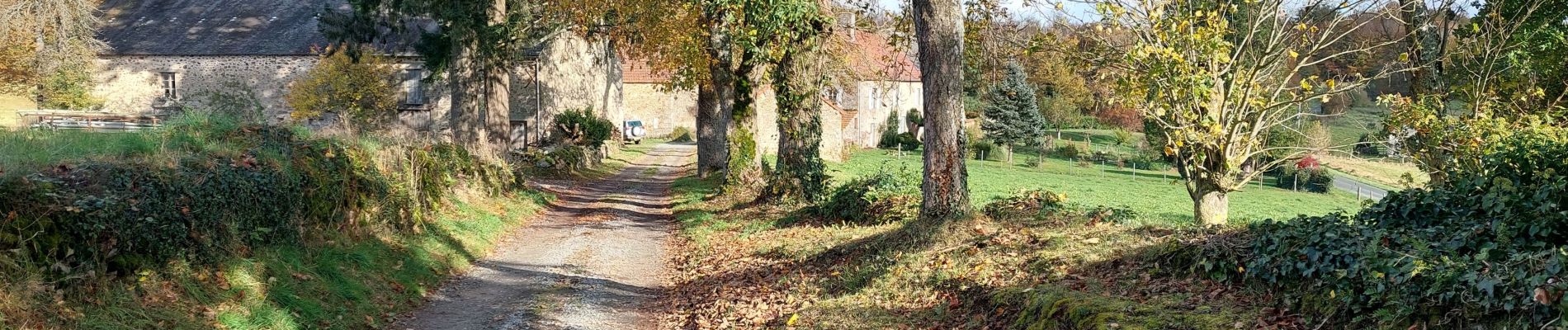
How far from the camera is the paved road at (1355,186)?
136 ft

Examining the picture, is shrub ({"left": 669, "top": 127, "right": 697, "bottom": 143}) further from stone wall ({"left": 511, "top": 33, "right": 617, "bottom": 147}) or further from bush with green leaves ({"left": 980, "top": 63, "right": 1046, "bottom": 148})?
stone wall ({"left": 511, "top": 33, "right": 617, "bottom": 147})

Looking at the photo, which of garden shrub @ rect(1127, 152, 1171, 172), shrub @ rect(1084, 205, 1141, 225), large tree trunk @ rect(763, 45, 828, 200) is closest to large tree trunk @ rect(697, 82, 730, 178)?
large tree trunk @ rect(763, 45, 828, 200)

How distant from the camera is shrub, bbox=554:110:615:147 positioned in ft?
121

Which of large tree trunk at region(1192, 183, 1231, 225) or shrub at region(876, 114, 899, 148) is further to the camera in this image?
shrub at region(876, 114, 899, 148)

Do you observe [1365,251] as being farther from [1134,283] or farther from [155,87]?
[155,87]

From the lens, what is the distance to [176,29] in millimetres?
42438

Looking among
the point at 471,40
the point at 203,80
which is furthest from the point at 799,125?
the point at 203,80

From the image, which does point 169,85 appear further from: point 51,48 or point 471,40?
point 471,40

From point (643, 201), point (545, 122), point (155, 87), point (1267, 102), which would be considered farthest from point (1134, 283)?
point (155, 87)

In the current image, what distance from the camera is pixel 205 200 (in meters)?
9.23

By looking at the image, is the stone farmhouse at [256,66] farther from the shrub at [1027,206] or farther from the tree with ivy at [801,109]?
the shrub at [1027,206]

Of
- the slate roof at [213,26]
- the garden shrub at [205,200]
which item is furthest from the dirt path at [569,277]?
the slate roof at [213,26]

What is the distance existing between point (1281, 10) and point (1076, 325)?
8.31 metres

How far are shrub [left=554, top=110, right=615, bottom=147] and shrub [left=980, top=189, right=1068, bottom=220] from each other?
25.1 metres
